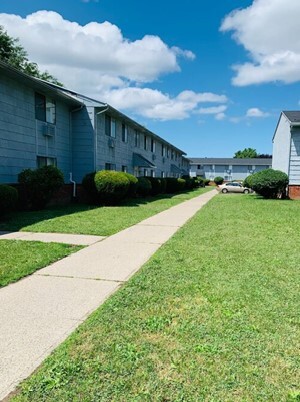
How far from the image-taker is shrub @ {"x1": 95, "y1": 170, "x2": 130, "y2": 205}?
49.2 ft

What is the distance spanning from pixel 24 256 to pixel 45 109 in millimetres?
10749

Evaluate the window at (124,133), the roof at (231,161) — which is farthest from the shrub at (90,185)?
the roof at (231,161)

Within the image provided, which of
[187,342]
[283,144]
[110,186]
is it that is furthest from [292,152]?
[187,342]

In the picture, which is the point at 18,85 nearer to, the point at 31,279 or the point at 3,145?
the point at 3,145

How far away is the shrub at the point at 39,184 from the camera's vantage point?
12180 mm

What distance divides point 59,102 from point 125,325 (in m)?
14.8

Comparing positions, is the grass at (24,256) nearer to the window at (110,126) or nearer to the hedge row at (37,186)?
the hedge row at (37,186)

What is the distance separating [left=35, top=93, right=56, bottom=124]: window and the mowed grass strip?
1160 cm

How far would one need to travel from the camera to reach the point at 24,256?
5.89 metres

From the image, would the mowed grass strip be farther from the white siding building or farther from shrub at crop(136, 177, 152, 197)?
the white siding building

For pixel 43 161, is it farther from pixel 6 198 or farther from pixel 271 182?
pixel 271 182

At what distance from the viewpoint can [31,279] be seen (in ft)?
15.5

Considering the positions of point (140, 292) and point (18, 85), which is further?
A: point (18, 85)

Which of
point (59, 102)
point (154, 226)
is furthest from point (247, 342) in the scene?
point (59, 102)
